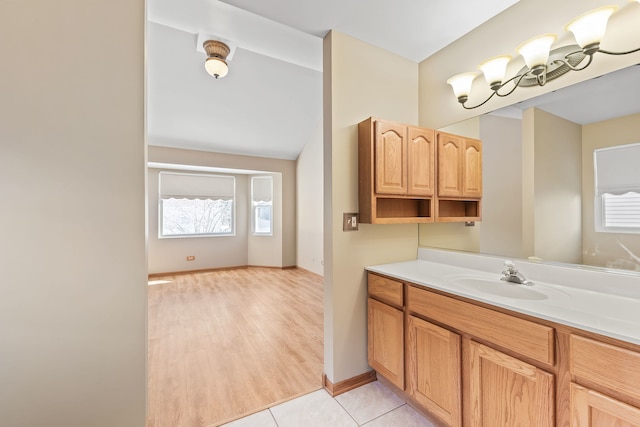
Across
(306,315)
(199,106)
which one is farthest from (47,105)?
(199,106)

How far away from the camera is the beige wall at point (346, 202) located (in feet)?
5.92

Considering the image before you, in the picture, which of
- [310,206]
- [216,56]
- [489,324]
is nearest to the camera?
[489,324]

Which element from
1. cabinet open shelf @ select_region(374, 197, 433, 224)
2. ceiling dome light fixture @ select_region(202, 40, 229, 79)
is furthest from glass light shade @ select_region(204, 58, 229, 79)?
cabinet open shelf @ select_region(374, 197, 433, 224)

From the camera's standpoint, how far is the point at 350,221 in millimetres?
1862

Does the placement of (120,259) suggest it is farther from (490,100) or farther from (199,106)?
(199,106)

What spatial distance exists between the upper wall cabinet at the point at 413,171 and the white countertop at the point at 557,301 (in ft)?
1.42

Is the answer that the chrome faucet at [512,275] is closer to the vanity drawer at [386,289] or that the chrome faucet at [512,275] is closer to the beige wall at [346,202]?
the vanity drawer at [386,289]

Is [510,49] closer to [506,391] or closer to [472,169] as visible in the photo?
[472,169]

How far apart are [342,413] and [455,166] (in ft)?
6.45

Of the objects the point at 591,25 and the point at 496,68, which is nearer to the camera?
the point at 591,25

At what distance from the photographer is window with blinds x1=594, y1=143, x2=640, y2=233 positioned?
3.91 ft

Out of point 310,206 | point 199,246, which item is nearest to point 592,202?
point 310,206

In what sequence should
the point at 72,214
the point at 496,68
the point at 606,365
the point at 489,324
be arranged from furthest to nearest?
the point at 496,68
the point at 489,324
the point at 72,214
the point at 606,365

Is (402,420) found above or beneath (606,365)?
beneath
